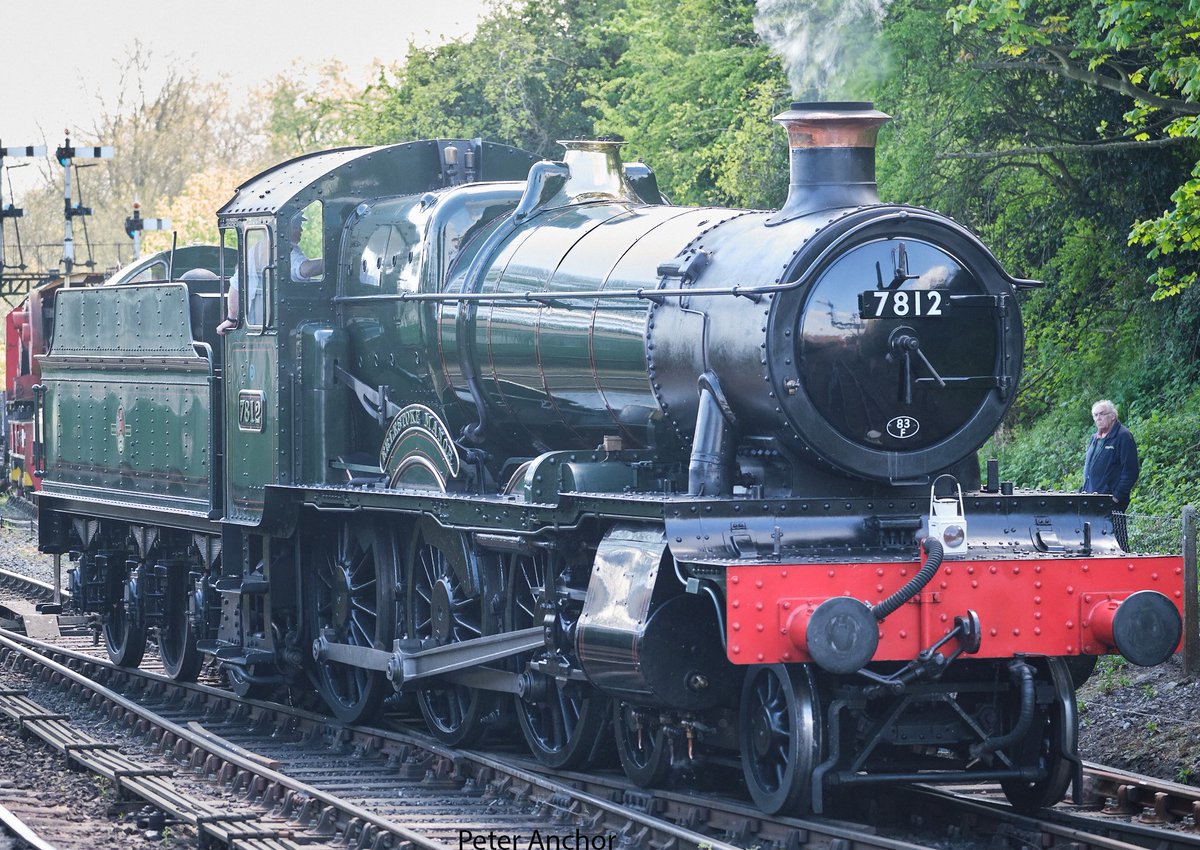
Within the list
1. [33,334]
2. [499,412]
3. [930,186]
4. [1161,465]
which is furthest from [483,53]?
[499,412]

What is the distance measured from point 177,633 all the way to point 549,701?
16.5ft

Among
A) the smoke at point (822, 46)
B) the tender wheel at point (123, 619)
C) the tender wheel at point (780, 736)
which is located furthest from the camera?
the tender wheel at point (123, 619)

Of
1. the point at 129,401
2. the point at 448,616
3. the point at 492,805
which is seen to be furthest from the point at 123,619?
the point at 492,805

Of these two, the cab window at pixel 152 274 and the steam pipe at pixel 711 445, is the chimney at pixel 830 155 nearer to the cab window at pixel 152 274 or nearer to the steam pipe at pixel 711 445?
the steam pipe at pixel 711 445

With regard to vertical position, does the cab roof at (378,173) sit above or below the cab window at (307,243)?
above

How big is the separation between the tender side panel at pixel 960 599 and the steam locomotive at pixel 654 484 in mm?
13

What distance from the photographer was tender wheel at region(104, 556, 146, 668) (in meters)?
13.3

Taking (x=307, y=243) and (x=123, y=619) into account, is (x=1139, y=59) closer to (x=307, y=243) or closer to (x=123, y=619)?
(x=307, y=243)

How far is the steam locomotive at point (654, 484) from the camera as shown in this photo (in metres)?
7.37

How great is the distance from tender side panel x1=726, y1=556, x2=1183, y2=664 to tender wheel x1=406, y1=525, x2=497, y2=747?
2528mm

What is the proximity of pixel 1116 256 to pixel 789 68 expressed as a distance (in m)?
7.31

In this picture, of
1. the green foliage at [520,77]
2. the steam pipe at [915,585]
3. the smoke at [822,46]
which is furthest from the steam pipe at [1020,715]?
the green foliage at [520,77]

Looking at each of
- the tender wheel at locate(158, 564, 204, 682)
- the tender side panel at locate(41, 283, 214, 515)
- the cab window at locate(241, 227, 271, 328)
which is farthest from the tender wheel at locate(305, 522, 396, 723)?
the tender wheel at locate(158, 564, 204, 682)

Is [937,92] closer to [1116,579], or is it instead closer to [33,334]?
[1116,579]
